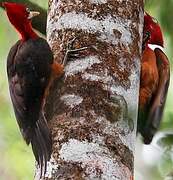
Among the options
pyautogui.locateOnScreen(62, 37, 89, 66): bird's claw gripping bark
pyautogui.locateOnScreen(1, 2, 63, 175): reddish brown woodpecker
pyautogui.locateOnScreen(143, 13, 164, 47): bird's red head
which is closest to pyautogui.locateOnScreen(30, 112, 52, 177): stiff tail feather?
pyautogui.locateOnScreen(1, 2, 63, 175): reddish brown woodpecker

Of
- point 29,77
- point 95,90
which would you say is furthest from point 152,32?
point 95,90

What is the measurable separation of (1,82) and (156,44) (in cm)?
103

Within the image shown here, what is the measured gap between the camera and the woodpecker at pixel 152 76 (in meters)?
2.59

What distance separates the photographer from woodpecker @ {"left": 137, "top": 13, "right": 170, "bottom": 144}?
2.59m

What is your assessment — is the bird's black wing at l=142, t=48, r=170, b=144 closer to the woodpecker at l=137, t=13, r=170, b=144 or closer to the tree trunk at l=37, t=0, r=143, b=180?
the woodpecker at l=137, t=13, r=170, b=144

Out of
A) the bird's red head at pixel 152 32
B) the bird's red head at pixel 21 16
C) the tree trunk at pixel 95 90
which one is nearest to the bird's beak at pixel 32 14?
the bird's red head at pixel 21 16

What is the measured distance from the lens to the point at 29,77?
238 centimetres

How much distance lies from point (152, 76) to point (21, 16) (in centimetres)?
76

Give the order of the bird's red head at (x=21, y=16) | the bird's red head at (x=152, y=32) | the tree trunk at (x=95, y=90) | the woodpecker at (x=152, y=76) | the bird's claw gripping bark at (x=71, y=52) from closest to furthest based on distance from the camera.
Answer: the tree trunk at (x=95, y=90)
the bird's claw gripping bark at (x=71, y=52)
the woodpecker at (x=152, y=76)
the bird's red head at (x=21, y=16)
the bird's red head at (x=152, y=32)

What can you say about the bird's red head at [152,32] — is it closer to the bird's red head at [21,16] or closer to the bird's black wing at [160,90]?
the bird's black wing at [160,90]

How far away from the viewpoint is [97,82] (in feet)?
5.84

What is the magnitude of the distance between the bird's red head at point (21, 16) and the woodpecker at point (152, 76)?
60 centimetres

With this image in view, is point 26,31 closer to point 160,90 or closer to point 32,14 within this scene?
point 32,14

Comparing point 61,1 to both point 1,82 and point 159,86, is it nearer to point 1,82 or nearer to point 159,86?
point 159,86
